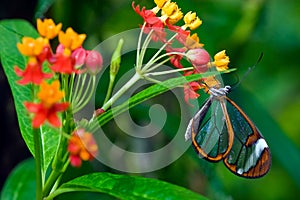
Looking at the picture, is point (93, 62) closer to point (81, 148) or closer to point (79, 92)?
point (79, 92)

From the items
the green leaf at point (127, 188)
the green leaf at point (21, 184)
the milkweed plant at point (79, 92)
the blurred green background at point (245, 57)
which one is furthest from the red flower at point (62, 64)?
the green leaf at point (21, 184)

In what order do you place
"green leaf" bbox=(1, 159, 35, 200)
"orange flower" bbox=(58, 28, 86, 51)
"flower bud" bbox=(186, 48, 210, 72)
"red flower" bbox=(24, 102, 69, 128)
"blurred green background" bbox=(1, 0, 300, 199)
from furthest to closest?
1. "blurred green background" bbox=(1, 0, 300, 199)
2. "green leaf" bbox=(1, 159, 35, 200)
3. "flower bud" bbox=(186, 48, 210, 72)
4. "orange flower" bbox=(58, 28, 86, 51)
5. "red flower" bbox=(24, 102, 69, 128)

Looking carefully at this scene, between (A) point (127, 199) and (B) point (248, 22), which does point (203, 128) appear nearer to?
(A) point (127, 199)

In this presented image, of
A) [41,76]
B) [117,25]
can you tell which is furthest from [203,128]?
[117,25]

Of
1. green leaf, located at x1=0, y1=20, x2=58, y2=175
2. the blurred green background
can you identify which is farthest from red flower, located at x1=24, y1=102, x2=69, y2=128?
the blurred green background

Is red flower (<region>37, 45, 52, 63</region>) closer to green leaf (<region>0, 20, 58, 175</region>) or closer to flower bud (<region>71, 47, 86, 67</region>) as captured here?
flower bud (<region>71, 47, 86, 67</region>)

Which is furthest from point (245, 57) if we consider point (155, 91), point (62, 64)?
point (62, 64)
